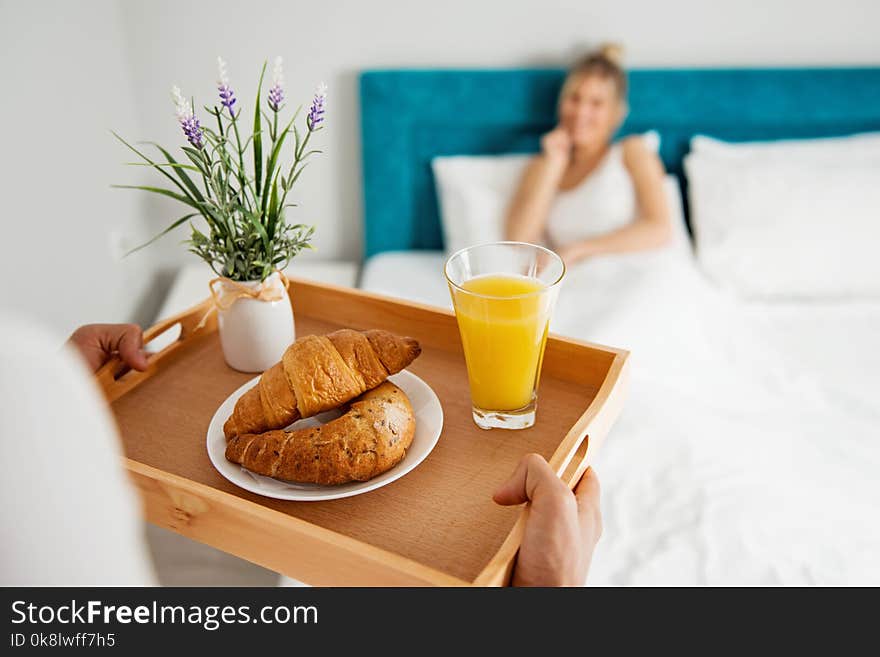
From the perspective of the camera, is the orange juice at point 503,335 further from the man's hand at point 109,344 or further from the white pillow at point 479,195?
the white pillow at point 479,195

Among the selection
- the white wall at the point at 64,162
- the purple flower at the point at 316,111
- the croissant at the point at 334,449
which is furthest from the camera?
the white wall at the point at 64,162

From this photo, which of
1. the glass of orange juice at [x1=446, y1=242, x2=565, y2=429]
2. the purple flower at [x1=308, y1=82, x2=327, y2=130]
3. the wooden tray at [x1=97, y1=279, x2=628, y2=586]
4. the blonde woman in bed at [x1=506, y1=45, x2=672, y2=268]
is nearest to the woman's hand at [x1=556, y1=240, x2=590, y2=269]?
the blonde woman in bed at [x1=506, y1=45, x2=672, y2=268]

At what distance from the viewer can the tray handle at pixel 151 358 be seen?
104 cm

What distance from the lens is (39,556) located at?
0.39m

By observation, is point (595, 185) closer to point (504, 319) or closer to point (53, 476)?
point (504, 319)

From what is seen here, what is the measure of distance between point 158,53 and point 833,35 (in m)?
2.15

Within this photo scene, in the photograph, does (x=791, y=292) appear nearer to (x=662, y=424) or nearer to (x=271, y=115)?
(x=662, y=424)

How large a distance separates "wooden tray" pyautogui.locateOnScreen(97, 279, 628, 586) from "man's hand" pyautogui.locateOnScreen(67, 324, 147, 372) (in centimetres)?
2

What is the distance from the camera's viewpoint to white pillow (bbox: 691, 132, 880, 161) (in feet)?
7.44

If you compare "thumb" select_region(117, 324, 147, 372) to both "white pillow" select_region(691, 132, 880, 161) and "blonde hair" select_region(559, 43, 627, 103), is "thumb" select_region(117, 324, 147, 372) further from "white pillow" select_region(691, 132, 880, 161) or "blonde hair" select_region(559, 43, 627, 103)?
"white pillow" select_region(691, 132, 880, 161)

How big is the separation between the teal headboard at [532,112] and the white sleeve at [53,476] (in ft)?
6.61

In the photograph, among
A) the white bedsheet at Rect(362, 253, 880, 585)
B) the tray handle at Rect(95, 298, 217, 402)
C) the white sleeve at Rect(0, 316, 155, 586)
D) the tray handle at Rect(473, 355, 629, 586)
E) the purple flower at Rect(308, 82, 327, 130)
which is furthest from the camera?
the white bedsheet at Rect(362, 253, 880, 585)

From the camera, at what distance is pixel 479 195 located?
2.23 metres

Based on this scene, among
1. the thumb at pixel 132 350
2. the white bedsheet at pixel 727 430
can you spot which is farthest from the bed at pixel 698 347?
the thumb at pixel 132 350
